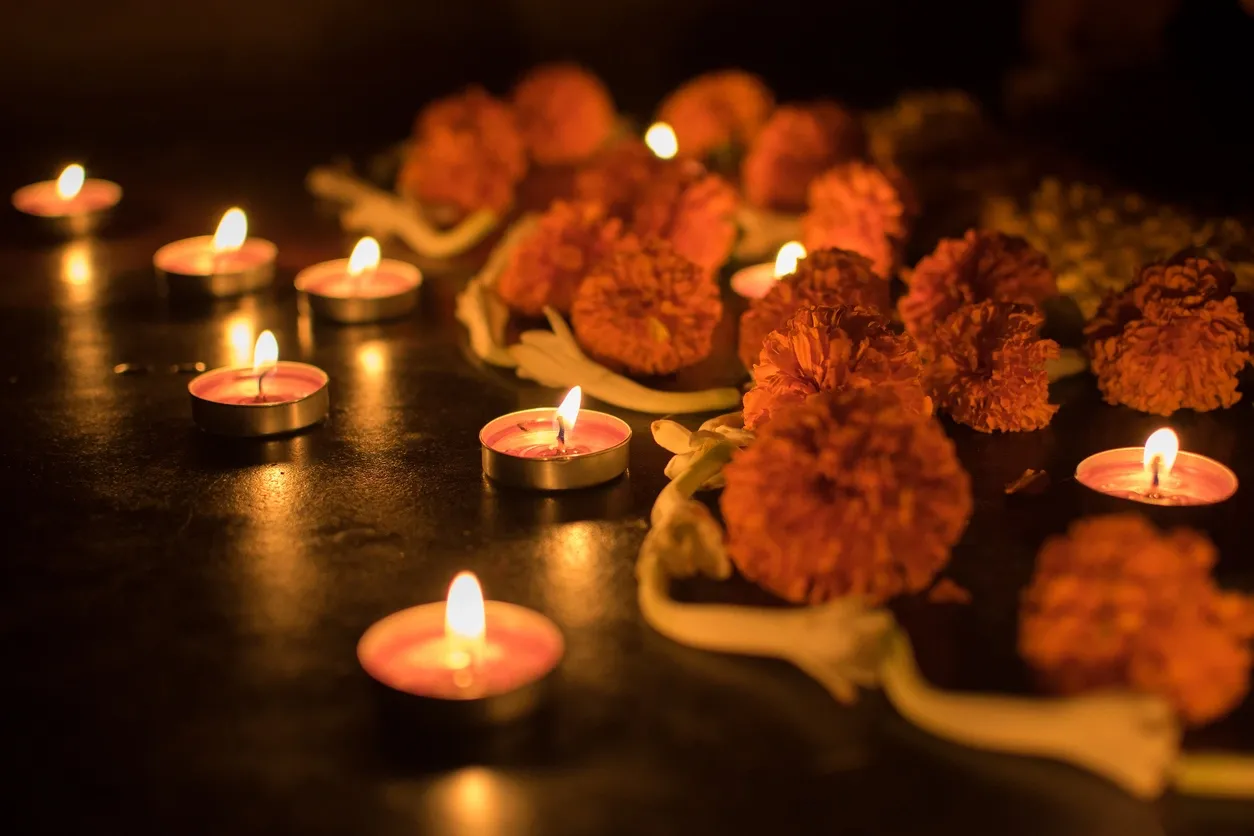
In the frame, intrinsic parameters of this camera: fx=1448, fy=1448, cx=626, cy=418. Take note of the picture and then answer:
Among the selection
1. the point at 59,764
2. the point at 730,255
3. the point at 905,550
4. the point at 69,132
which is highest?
the point at 69,132

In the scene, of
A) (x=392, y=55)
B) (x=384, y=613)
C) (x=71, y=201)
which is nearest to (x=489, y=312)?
(x=384, y=613)

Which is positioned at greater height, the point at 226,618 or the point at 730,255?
the point at 730,255

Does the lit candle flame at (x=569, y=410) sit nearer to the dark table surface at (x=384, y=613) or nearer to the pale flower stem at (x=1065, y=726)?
the dark table surface at (x=384, y=613)

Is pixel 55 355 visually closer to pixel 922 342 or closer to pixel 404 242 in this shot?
pixel 404 242

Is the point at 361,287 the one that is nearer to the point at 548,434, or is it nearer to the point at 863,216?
the point at 548,434

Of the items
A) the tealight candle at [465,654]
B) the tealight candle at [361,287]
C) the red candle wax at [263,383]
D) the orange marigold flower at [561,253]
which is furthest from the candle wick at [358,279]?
the tealight candle at [465,654]

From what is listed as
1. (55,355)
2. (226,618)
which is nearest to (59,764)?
(226,618)

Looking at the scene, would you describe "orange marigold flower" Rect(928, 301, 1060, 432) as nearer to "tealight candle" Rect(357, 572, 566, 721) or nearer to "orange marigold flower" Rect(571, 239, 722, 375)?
"orange marigold flower" Rect(571, 239, 722, 375)
